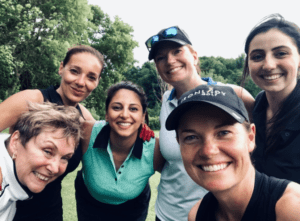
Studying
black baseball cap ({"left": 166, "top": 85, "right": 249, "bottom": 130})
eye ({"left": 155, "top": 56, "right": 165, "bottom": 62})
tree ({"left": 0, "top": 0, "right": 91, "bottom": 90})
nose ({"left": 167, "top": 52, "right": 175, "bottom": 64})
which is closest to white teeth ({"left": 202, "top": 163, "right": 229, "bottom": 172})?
black baseball cap ({"left": 166, "top": 85, "right": 249, "bottom": 130})

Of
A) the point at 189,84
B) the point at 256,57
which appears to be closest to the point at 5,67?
the point at 189,84

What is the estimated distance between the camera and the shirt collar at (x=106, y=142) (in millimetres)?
3018

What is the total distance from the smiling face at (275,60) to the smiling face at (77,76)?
6.62 feet

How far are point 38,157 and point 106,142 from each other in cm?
92

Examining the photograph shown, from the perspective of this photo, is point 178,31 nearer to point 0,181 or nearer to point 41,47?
point 0,181

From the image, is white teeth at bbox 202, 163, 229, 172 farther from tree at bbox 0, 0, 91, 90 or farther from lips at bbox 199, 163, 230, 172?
tree at bbox 0, 0, 91, 90

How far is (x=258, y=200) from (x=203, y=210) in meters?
0.48

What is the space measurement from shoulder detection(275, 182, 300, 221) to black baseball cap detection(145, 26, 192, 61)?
78.1 inches

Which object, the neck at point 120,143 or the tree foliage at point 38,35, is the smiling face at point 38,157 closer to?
the neck at point 120,143

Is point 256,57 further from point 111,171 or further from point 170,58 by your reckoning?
point 111,171

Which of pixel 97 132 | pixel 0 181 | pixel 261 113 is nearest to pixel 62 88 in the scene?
pixel 97 132

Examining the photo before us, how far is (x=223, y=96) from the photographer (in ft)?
5.21

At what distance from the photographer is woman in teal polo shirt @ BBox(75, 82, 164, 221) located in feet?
9.71

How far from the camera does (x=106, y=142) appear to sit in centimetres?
306
